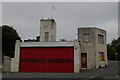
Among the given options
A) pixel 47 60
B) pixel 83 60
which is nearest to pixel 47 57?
pixel 47 60

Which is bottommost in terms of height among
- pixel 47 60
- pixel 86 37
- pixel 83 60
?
pixel 83 60

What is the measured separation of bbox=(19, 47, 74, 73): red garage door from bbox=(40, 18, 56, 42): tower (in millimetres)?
7668

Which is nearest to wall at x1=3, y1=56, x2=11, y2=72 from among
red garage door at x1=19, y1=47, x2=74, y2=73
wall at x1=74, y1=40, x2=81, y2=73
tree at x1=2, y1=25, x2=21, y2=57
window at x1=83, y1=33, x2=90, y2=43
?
red garage door at x1=19, y1=47, x2=74, y2=73

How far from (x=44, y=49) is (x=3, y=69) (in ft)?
19.2

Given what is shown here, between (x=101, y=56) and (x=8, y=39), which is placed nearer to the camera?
(x=101, y=56)

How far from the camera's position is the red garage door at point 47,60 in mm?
24531

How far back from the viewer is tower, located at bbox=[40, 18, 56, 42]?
33.0 meters

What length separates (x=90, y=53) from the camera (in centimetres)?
2817

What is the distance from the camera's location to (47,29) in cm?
3347

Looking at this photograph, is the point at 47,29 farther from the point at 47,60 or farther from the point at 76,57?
the point at 76,57

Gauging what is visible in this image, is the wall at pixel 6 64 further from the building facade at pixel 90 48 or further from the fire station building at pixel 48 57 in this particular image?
the building facade at pixel 90 48

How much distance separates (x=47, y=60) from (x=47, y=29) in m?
9.67

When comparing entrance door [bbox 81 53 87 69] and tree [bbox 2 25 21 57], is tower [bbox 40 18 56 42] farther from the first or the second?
tree [bbox 2 25 21 57]

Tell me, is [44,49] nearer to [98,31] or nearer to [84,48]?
[84,48]
